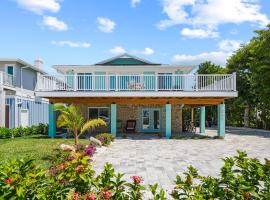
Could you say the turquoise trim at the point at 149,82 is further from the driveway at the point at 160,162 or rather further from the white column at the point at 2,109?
the white column at the point at 2,109

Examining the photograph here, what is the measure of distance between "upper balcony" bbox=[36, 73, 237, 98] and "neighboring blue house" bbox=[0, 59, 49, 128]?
22.4ft

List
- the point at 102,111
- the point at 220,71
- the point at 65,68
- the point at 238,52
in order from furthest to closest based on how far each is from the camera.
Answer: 1. the point at 220,71
2. the point at 238,52
3. the point at 102,111
4. the point at 65,68

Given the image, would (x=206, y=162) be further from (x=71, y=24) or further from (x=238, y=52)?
(x=238, y=52)

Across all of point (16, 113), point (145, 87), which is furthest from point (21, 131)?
point (145, 87)

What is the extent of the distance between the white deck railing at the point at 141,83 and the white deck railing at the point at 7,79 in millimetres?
5704

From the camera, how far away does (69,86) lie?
2175 centimetres

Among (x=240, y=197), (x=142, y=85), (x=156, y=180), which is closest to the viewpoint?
(x=240, y=197)

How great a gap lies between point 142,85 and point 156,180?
12015 mm

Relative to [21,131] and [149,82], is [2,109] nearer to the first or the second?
[21,131]

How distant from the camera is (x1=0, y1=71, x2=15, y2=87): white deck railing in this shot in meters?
24.9

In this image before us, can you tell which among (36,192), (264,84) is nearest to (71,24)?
(36,192)

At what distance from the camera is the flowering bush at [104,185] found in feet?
11.9

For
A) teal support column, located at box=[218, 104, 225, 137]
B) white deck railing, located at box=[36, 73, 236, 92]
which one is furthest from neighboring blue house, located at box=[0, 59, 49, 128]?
teal support column, located at box=[218, 104, 225, 137]

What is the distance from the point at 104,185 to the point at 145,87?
1654 centimetres
